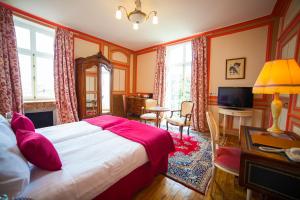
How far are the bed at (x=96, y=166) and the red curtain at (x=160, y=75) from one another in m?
2.78

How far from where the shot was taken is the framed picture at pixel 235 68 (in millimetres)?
3134

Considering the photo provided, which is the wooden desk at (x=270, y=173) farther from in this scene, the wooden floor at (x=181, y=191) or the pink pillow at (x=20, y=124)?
the pink pillow at (x=20, y=124)

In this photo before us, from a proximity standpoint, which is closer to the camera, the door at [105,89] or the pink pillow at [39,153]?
the pink pillow at [39,153]

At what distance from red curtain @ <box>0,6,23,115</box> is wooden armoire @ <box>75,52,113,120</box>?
119cm

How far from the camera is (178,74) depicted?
447 cm

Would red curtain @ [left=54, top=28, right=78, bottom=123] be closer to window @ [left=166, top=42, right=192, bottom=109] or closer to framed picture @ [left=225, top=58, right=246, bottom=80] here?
window @ [left=166, top=42, right=192, bottom=109]

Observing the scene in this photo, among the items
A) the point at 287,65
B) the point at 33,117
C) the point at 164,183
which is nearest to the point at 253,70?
the point at 287,65

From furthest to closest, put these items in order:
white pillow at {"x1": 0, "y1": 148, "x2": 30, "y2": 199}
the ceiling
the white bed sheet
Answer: the ceiling < the white bed sheet < white pillow at {"x1": 0, "y1": 148, "x2": 30, "y2": 199}

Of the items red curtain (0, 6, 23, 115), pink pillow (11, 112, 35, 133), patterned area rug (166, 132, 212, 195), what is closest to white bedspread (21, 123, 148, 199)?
pink pillow (11, 112, 35, 133)

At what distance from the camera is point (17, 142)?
1001mm

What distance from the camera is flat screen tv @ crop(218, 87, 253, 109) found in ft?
9.62

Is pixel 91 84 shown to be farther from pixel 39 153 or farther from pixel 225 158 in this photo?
pixel 225 158

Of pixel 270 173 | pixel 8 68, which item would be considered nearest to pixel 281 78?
pixel 270 173

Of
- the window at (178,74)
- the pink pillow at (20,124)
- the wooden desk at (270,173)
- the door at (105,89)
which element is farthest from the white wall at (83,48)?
the wooden desk at (270,173)
